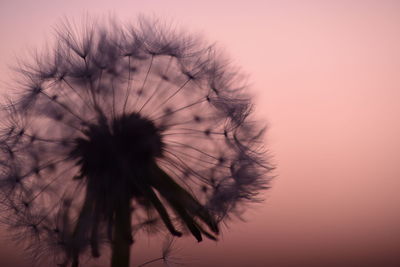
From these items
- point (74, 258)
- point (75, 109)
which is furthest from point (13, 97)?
point (74, 258)

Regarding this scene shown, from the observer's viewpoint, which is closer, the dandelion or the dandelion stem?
the dandelion stem

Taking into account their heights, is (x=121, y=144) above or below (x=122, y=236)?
above

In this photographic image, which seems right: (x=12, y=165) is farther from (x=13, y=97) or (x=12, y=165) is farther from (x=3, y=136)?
(x=13, y=97)

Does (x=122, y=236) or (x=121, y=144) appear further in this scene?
(x=121, y=144)

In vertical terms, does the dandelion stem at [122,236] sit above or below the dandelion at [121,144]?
below

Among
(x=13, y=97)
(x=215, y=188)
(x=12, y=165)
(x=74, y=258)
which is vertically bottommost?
(x=74, y=258)

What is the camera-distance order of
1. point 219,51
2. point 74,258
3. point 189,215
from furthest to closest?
point 219,51 < point 189,215 < point 74,258

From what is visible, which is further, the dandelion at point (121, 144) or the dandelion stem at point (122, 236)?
the dandelion at point (121, 144)

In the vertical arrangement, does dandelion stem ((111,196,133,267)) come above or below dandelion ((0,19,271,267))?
below
